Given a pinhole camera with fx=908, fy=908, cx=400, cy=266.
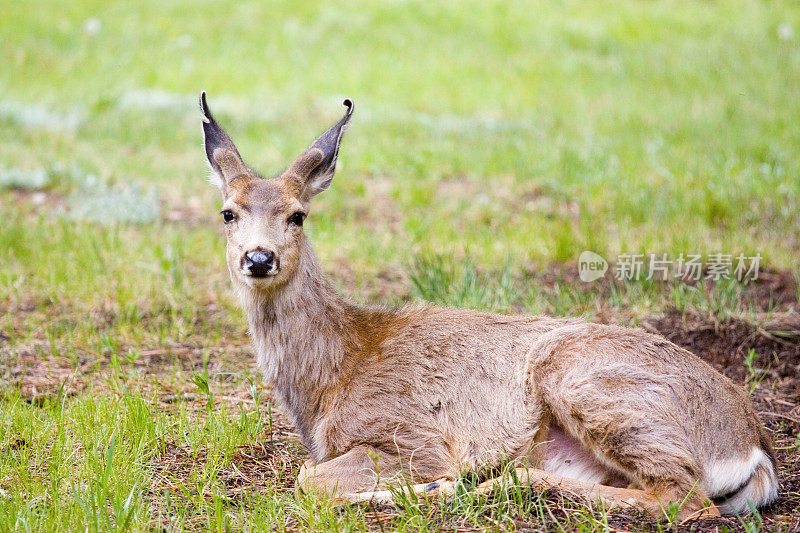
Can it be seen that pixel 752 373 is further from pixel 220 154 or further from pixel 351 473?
pixel 220 154

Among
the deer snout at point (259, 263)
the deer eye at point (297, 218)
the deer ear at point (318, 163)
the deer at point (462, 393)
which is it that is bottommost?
the deer at point (462, 393)

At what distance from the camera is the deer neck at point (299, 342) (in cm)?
445

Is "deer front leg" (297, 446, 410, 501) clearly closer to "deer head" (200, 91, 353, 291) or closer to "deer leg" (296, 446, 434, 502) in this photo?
"deer leg" (296, 446, 434, 502)

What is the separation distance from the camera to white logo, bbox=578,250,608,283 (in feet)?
22.6

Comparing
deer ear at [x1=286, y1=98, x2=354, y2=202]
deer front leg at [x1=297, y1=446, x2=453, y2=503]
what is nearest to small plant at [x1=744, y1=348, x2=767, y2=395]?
deer front leg at [x1=297, y1=446, x2=453, y2=503]

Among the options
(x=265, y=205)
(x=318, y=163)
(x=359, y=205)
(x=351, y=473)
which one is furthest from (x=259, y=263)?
(x=359, y=205)

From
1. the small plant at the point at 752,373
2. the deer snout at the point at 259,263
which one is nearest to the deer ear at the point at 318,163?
the deer snout at the point at 259,263

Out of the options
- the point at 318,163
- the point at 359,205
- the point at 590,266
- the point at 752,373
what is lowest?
the point at 752,373

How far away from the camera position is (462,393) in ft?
14.3

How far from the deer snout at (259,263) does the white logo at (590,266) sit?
3286mm

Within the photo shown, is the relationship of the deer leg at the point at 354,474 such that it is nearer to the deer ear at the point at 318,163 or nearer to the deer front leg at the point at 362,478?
the deer front leg at the point at 362,478

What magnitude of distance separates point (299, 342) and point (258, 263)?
0.55 m

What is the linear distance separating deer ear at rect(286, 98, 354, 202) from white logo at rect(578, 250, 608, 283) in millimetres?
2751

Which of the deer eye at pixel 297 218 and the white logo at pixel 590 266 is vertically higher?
the deer eye at pixel 297 218
